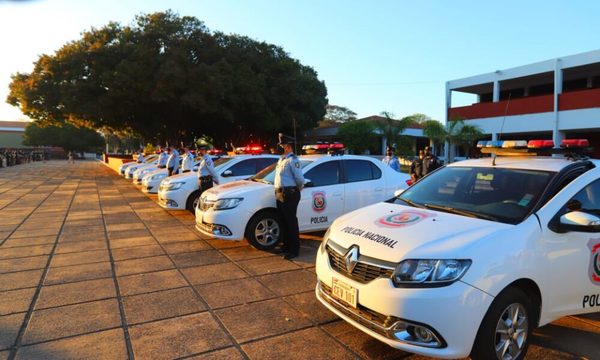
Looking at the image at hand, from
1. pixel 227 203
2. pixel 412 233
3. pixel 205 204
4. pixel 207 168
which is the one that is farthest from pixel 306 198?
pixel 412 233

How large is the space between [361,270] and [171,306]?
227 centimetres

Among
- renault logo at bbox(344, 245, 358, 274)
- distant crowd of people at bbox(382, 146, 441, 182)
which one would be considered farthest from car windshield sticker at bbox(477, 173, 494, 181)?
distant crowd of people at bbox(382, 146, 441, 182)

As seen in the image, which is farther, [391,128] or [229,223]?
[391,128]

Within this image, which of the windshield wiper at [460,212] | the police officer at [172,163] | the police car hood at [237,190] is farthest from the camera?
the police officer at [172,163]

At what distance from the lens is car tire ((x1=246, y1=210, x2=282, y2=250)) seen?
6613 millimetres

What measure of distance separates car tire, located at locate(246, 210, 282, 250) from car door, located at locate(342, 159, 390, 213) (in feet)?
4.32

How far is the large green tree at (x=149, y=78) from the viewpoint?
2517cm

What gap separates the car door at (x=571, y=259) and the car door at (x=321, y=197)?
4.02 metres

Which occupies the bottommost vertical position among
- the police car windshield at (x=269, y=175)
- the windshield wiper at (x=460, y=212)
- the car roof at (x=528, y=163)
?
the windshield wiper at (x=460, y=212)

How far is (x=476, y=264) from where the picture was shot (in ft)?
9.43

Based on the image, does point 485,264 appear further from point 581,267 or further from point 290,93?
point 290,93

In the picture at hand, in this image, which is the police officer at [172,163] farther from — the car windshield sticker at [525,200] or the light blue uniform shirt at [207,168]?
A: the car windshield sticker at [525,200]

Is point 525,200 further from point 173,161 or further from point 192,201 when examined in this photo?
point 173,161

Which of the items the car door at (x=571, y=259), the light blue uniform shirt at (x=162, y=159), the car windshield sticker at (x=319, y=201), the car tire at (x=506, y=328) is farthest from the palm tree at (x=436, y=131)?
the car tire at (x=506, y=328)
